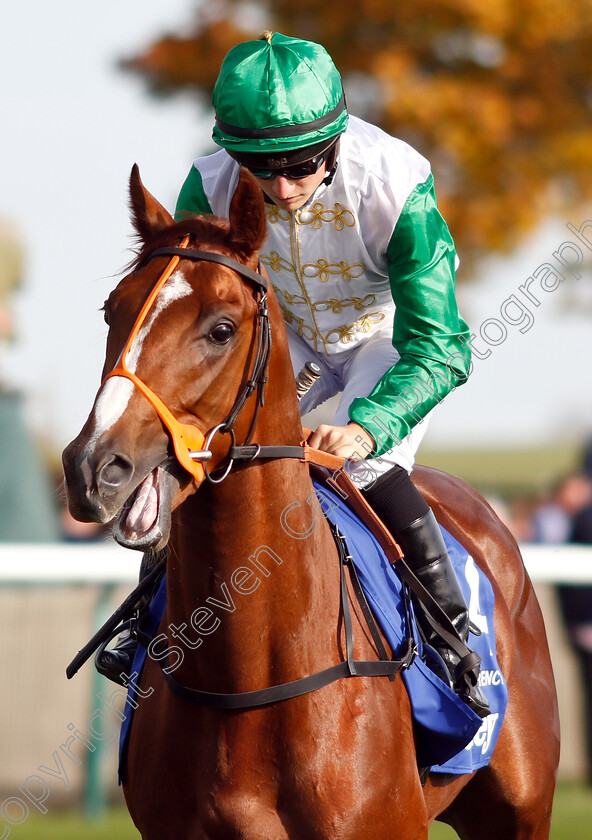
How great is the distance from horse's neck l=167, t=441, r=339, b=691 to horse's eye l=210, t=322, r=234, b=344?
0.33 metres

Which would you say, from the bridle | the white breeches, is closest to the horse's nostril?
the bridle

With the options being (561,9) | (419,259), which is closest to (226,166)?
(419,259)

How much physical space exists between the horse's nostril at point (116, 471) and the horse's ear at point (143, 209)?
74 centimetres

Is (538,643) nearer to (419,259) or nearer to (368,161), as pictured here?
(419,259)

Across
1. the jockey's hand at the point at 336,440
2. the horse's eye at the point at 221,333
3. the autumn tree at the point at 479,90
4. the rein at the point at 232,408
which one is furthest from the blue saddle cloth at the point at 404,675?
the autumn tree at the point at 479,90

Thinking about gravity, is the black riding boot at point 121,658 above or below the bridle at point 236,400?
below

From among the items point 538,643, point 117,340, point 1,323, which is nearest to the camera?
point 117,340

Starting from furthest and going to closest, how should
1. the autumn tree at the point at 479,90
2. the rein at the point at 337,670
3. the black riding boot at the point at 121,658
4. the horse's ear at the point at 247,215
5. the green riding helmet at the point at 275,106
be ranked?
the autumn tree at the point at 479,90 → the black riding boot at the point at 121,658 → the green riding helmet at the point at 275,106 → the rein at the point at 337,670 → the horse's ear at the point at 247,215

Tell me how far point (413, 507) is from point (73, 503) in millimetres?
1314

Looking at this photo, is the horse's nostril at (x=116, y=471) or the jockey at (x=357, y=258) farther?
the jockey at (x=357, y=258)

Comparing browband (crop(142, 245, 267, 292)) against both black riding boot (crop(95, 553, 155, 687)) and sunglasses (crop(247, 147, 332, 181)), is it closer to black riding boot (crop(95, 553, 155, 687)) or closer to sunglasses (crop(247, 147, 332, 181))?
sunglasses (crop(247, 147, 332, 181))

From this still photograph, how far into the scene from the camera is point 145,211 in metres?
2.86

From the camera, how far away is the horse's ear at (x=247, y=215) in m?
2.65

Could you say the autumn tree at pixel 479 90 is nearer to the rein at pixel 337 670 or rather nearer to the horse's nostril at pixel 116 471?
the rein at pixel 337 670
